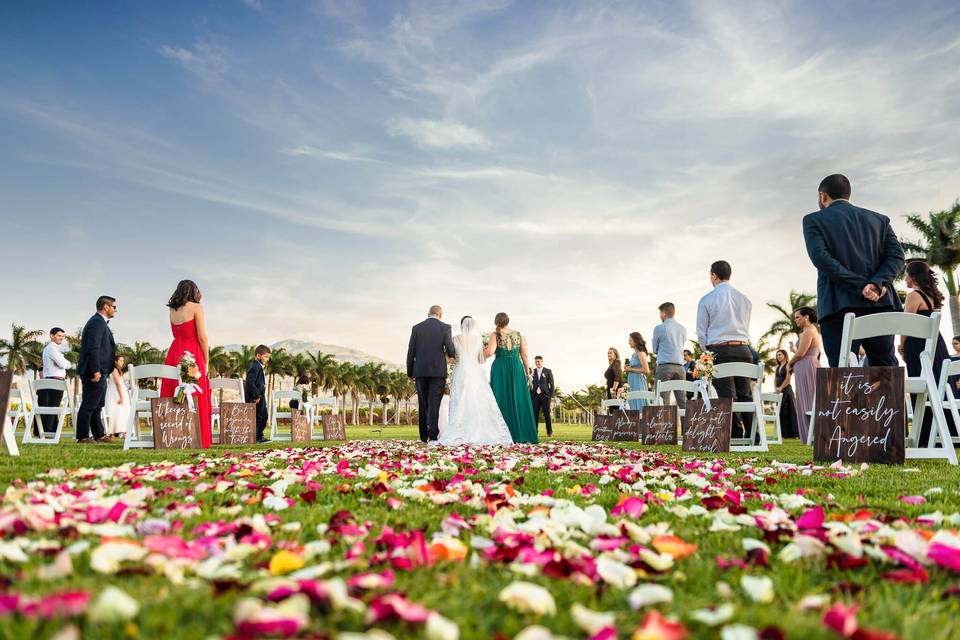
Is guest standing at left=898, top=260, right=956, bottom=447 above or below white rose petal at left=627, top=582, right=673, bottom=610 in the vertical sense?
above

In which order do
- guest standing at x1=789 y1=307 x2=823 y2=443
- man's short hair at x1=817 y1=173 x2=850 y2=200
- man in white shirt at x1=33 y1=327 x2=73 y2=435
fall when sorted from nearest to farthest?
man's short hair at x1=817 y1=173 x2=850 y2=200
guest standing at x1=789 y1=307 x2=823 y2=443
man in white shirt at x1=33 y1=327 x2=73 y2=435

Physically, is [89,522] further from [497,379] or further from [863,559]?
[497,379]

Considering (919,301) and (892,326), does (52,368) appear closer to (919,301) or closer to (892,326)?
(892,326)

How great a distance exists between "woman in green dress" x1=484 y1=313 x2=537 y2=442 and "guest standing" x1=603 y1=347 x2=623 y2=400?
3747mm

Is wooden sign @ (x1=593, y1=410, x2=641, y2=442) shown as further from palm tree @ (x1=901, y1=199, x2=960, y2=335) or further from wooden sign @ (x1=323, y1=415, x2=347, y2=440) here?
palm tree @ (x1=901, y1=199, x2=960, y2=335)

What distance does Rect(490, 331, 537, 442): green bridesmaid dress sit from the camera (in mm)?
13297

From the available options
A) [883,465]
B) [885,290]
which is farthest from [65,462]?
[885,290]

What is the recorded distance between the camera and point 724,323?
30.6ft

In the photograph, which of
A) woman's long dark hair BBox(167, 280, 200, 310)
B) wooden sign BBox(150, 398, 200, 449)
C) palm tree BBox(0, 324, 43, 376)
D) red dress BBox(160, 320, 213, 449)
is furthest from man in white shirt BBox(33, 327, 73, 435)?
palm tree BBox(0, 324, 43, 376)

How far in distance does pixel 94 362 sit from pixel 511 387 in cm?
784

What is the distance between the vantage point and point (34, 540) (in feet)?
6.82

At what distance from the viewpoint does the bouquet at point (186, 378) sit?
31.1 ft

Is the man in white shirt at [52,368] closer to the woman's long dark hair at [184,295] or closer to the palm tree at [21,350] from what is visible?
the woman's long dark hair at [184,295]

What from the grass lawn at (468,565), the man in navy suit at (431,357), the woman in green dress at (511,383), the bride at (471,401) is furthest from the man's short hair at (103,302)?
the grass lawn at (468,565)
